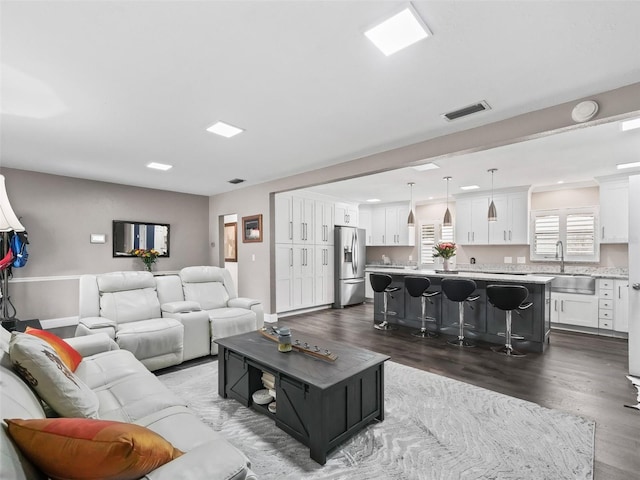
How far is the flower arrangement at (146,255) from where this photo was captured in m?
6.17

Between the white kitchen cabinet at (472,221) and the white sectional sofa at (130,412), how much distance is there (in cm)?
650

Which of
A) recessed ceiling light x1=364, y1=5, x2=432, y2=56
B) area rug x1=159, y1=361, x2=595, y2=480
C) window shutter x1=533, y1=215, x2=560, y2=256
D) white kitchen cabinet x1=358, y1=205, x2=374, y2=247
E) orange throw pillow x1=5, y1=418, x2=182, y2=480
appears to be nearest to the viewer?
orange throw pillow x1=5, y1=418, x2=182, y2=480

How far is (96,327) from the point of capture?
3.03 metres

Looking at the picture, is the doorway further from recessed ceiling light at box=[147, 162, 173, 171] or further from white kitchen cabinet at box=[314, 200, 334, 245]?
recessed ceiling light at box=[147, 162, 173, 171]

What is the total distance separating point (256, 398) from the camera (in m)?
2.50

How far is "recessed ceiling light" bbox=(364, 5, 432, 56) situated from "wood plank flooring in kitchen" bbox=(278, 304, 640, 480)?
245 centimetres

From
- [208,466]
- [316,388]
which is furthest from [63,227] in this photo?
[208,466]

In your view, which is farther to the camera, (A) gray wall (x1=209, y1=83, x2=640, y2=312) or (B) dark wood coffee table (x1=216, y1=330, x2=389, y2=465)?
(A) gray wall (x1=209, y1=83, x2=640, y2=312)

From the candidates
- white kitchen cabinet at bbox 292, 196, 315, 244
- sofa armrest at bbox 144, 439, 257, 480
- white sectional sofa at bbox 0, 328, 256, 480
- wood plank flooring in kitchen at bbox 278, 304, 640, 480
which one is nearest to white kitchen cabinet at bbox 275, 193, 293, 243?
white kitchen cabinet at bbox 292, 196, 315, 244

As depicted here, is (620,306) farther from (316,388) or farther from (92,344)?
(92,344)

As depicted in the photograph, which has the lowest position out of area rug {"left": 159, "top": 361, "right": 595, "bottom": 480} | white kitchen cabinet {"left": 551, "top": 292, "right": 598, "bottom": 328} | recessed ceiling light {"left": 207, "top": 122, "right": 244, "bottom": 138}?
area rug {"left": 159, "top": 361, "right": 595, "bottom": 480}

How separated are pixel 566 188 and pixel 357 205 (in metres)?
4.22

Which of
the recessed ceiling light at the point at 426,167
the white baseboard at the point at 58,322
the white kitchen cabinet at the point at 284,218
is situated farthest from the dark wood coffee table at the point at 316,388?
the white baseboard at the point at 58,322

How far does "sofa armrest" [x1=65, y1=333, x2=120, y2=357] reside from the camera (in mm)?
2561
